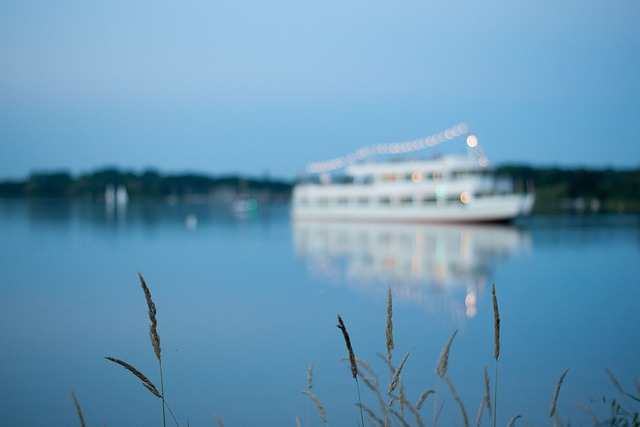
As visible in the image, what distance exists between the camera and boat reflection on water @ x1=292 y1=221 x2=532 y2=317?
12955 mm

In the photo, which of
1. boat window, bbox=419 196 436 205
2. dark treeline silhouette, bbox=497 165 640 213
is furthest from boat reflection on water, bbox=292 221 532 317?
dark treeline silhouette, bbox=497 165 640 213

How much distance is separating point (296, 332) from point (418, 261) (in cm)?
1053

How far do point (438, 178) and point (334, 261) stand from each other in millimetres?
21305

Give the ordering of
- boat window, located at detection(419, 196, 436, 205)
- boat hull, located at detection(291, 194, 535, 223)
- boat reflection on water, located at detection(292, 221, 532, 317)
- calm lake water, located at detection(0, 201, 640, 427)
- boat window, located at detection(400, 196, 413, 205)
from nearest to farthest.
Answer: calm lake water, located at detection(0, 201, 640, 427), boat reflection on water, located at detection(292, 221, 532, 317), boat hull, located at detection(291, 194, 535, 223), boat window, located at detection(419, 196, 436, 205), boat window, located at detection(400, 196, 413, 205)

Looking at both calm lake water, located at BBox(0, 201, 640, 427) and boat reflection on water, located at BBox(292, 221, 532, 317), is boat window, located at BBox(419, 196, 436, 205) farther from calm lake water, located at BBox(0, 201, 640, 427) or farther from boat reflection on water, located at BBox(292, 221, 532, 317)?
calm lake water, located at BBox(0, 201, 640, 427)

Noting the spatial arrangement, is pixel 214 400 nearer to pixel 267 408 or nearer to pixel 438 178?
pixel 267 408

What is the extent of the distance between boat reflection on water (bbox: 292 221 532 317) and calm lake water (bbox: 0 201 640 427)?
9 cm

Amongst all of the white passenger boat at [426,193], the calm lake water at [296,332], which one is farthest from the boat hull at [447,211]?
the calm lake water at [296,332]

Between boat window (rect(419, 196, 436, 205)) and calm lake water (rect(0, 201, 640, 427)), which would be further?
boat window (rect(419, 196, 436, 205))

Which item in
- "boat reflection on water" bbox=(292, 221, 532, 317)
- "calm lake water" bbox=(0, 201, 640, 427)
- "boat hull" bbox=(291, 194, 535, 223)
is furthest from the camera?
"boat hull" bbox=(291, 194, 535, 223)

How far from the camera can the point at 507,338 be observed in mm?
8859

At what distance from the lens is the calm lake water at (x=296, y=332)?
6.00m

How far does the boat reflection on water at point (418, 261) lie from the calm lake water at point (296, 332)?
0.09m

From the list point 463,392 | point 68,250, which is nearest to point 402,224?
point 68,250
